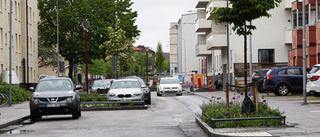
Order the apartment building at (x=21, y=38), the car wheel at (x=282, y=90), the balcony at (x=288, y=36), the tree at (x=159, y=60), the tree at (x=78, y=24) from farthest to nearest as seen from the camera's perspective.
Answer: the tree at (x=159, y=60)
the tree at (x=78, y=24)
the balcony at (x=288, y=36)
the apartment building at (x=21, y=38)
the car wheel at (x=282, y=90)

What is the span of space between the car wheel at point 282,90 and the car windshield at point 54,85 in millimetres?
15271

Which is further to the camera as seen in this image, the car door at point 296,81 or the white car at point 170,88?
the white car at point 170,88

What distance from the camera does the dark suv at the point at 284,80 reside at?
31594mm

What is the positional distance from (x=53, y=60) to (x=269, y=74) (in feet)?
164

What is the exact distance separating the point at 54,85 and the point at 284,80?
15.6m

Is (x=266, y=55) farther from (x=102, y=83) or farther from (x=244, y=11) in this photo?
(x=244, y=11)

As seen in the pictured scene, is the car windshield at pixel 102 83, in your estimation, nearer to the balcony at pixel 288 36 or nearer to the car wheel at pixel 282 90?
the car wheel at pixel 282 90

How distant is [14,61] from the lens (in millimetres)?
47312

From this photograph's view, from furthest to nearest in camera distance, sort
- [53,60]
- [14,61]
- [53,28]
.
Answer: [53,60] < [53,28] < [14,61]

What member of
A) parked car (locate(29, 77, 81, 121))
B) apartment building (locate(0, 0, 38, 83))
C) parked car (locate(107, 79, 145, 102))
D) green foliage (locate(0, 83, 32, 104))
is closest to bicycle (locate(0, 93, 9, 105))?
green foliage (locate(0, 83, 32, 104))

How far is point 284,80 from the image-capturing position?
104ft

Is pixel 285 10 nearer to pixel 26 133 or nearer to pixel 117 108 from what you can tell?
pixel 117 108

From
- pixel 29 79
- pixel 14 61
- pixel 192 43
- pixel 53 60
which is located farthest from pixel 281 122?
pixel 192 43

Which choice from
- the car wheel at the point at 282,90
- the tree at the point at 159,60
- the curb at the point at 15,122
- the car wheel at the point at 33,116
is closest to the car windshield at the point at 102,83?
the car wheel at the point at 282,90
